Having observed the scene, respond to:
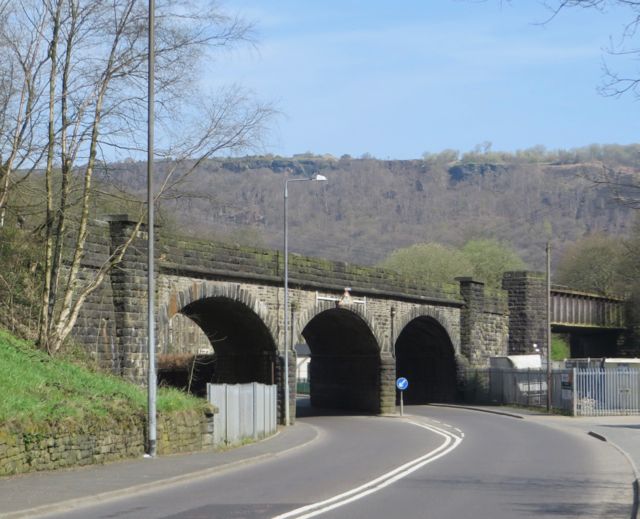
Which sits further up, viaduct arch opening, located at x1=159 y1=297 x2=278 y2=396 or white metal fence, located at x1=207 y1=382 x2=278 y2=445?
viaduct arch opening, located at x1=159 y1=297 x2=278 y2=396

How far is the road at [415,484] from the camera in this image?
14188 millimetres

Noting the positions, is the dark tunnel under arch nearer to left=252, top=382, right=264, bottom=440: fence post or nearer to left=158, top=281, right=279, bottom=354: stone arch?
left=158, top=281, right=279, bottom=354: stone arch

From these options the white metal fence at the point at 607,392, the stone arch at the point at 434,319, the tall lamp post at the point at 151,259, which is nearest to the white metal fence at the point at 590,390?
the white metal fence at the point at 607,392

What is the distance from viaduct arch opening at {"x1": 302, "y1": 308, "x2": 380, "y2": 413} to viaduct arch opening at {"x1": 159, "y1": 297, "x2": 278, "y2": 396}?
4.64m

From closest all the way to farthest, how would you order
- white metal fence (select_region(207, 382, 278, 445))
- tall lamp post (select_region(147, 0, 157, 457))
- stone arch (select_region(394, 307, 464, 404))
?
1. tall lamp post (select_region(147, 0, 157, 457))
2. white metal fence (select_region(207, 382, 278, 445))
3. stone arch (select_region(394, 307, 464, 404))

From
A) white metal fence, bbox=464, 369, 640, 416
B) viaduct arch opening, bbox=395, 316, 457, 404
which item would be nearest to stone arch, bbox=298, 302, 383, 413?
viaduct arch opening, bbox=395, 316, 457, 404

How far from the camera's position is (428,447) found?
27.5 meters

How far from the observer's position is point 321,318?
46688 mm

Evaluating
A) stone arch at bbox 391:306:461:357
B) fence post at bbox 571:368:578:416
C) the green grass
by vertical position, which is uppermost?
stone arch at bbox 391:306:461:357

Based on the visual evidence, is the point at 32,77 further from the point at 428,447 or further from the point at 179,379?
the point at 179,379

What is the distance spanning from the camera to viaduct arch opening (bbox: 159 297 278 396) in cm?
3852

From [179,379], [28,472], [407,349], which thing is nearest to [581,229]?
[407,349]

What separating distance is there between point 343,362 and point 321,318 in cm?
438

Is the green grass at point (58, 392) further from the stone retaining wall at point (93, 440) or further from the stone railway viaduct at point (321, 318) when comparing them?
the stone railway viaduct at point (321, 318)
